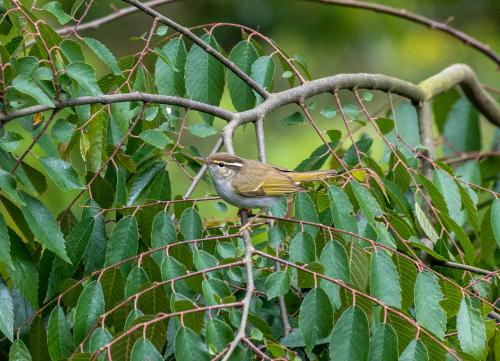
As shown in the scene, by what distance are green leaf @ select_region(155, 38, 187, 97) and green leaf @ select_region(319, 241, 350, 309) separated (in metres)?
1.04

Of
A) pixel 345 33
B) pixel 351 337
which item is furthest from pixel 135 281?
pixel 345 33

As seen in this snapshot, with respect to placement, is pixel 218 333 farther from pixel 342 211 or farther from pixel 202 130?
pixel 202 130

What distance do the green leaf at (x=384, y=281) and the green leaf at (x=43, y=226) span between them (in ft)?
2.63

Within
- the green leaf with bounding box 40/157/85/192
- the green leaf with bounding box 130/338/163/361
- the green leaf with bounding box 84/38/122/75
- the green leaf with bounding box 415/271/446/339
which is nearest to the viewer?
the green leaf with bounding box 130/338/163/361

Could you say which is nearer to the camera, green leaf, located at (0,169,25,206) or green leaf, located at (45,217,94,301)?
green leaf, located at (0,169,25,206)

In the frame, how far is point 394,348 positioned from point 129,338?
2.05 feet

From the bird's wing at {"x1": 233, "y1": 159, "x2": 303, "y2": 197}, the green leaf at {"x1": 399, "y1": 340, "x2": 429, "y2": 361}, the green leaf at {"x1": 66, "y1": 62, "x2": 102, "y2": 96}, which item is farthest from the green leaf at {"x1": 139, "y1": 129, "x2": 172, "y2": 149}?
the green leaf at {"x1": 399, "y1": 340, "x2": 429, "y2": 361}

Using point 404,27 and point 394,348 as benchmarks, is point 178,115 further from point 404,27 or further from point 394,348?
point 404,27

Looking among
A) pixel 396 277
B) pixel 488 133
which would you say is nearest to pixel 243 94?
pixel 396 277

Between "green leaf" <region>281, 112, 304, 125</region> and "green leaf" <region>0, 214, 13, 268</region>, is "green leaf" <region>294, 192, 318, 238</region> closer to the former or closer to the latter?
"green leaf" <region>281, 112, 304, 125</region>

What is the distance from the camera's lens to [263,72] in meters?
3.21

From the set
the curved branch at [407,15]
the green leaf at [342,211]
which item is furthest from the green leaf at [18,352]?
the curved branch at [407,15]

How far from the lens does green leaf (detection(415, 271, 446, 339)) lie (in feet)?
7.73

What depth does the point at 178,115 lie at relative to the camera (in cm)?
299
